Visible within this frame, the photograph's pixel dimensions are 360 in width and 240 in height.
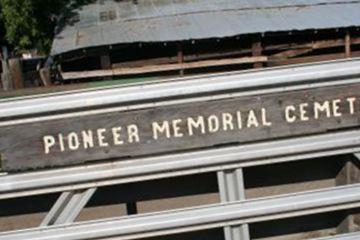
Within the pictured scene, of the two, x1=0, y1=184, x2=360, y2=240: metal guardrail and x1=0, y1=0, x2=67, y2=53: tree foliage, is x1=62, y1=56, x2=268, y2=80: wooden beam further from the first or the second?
x1=0, y1=184, x2=360, y2=240: metal guardrail

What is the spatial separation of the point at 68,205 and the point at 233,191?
67 centimetres

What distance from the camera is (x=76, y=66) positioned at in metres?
15.4

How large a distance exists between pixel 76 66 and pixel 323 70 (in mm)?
13648

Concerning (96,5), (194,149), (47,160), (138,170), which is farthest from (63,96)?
(96,5)

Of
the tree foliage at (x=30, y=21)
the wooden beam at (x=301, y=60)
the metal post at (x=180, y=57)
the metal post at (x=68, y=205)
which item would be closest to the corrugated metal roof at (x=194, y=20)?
the metal post at (x=180, y=57)

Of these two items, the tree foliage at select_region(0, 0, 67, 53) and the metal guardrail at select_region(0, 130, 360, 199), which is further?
the tree foliage at select_region(0, 0, 67, 53)

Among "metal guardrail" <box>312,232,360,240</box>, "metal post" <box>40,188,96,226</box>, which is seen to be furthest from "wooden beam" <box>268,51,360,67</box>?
"metal post" <box>40,188,96,226</box>

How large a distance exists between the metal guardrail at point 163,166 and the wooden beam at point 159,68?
446 inches

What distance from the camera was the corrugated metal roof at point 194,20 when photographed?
13641mm

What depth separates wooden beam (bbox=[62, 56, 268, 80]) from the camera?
1351 cm

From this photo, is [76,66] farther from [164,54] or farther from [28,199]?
[28,199]

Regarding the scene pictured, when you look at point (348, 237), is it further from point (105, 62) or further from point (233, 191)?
point (105, 62)

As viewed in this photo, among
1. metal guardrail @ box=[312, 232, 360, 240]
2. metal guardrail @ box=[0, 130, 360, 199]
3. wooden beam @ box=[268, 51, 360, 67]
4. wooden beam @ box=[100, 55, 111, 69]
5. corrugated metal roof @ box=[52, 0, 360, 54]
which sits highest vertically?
corrugated metal roof @ box=[52, 0, 360, 54]

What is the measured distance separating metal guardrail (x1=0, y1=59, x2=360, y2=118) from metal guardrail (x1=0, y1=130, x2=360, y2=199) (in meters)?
0.24
